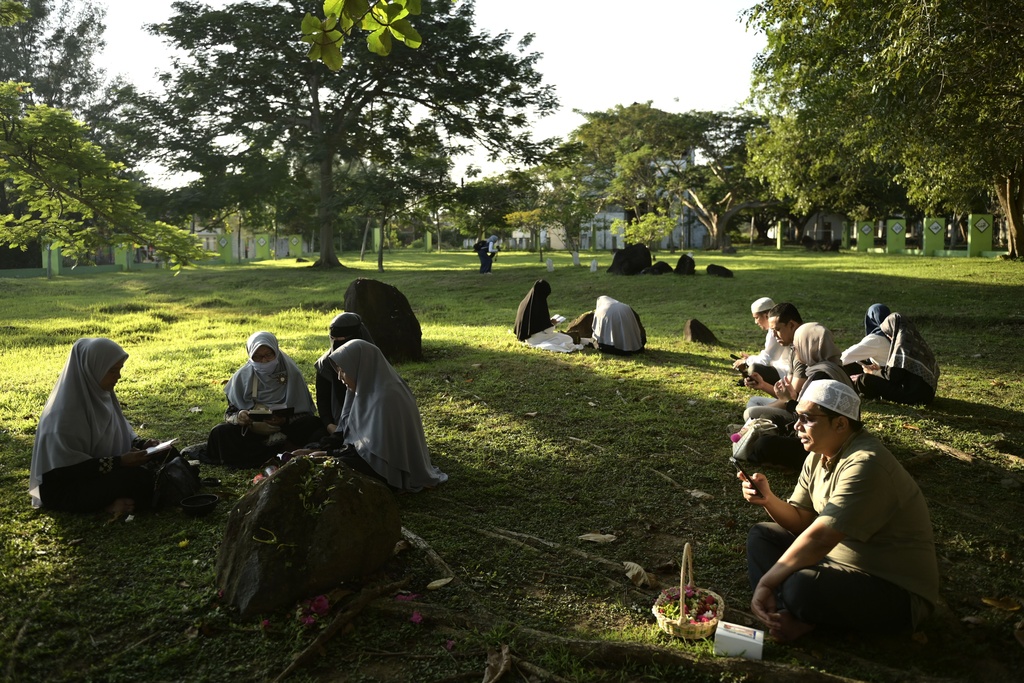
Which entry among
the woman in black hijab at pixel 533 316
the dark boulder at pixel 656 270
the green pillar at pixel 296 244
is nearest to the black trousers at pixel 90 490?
the woman in black hijab at pixel 533 316

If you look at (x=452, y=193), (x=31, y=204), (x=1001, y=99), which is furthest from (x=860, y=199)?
(x=31, y=204)

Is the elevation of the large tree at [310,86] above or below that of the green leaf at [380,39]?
above

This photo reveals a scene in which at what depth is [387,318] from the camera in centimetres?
1118

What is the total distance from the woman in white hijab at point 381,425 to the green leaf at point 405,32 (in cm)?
278

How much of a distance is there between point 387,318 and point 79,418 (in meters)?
6.04

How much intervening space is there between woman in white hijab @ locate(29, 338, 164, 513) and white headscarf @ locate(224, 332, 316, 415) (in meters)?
1.47

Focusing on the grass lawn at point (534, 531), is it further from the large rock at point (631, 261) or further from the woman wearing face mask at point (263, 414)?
the large rock at point (631, 261)

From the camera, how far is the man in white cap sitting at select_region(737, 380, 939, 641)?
142 inches

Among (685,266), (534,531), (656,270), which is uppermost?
(685,266)

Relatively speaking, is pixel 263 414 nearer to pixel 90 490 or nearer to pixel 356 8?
pixel 90 490

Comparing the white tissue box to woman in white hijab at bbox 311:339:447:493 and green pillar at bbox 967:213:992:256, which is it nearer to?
woman in white hijab at bbox 311:339:447:493

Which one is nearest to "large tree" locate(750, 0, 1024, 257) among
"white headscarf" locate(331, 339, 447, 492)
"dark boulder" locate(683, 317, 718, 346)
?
"dark boulder" locate(683, 317, 718, 346)

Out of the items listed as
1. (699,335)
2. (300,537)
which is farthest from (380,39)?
(699,335)

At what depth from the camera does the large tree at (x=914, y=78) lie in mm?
9148
